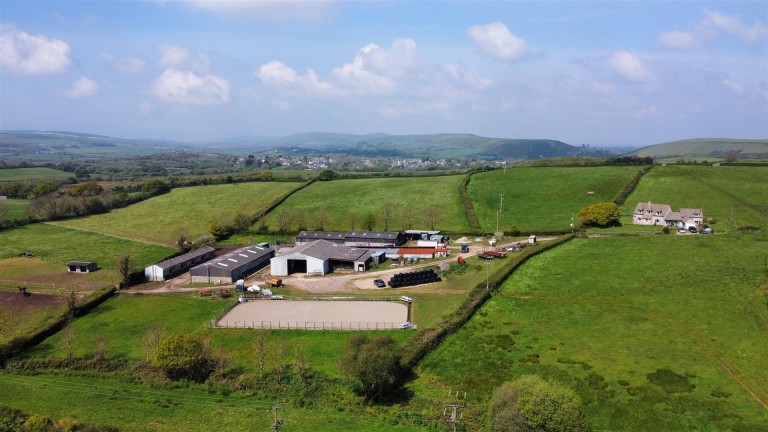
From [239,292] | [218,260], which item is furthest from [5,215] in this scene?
[239,292]

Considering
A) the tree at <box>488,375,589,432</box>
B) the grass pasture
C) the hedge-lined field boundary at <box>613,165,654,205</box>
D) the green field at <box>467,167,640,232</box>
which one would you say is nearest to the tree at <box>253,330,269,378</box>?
the grass pasture

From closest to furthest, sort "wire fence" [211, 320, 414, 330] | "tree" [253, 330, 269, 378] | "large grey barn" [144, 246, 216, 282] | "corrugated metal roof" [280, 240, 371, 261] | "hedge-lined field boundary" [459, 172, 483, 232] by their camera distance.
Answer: "tree" [253, 330, 269, 378], "wire fence" [211, 320, 414, 330], "large grey barn" [144, 246, 216, 282], "corrugated metal roof" [280, 240, 371, 261], "hedge-lined field boundary" [459, 172, 483, 232]

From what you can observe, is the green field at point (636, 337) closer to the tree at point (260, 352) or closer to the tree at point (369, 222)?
the tree at point (260, 352)

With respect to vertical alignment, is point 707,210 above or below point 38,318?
above

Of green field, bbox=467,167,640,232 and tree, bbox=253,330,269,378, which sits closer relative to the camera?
tree, bbox=253,330,269,378

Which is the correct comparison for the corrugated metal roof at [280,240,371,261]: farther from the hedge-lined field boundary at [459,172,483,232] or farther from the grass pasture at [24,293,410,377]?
the hedge-lined field boundary at [459,172,483,232]

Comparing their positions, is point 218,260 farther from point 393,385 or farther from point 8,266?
point 393,385
